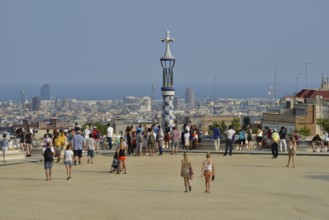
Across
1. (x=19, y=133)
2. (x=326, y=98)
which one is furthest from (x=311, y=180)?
(x=326, y=98)

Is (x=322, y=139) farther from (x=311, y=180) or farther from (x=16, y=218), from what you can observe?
(x=16, y=218)

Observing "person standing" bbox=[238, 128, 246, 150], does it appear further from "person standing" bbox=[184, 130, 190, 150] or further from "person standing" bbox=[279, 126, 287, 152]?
"person standing" bbox=[184, 130, 190, 150]

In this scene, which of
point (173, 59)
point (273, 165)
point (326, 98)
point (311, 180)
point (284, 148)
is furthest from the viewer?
point (326, 98)

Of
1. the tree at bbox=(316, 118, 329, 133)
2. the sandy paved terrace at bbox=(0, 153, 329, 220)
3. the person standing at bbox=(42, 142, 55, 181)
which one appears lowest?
the sandy paved terrace at bbox=(0, 153, 329, 220)

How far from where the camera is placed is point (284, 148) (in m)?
34.9

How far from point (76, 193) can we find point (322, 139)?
1469cm

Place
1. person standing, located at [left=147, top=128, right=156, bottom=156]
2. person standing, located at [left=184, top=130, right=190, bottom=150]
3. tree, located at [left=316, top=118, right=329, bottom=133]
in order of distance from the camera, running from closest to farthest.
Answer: person standing, located at [left=147, top=128, right=156, bottom=156]
person standing, located at [left=184, top=130, right=190, bottom=150]
tree, located at [left=316, top=118, right=329, bottom=133]

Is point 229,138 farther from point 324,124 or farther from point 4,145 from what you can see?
point 324,124

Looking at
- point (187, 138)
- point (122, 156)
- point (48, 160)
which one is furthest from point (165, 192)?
point (187, 138)

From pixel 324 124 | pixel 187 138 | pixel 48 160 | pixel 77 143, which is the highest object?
pixel 324 124

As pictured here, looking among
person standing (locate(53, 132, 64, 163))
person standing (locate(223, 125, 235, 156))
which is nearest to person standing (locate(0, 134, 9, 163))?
person standing (locate(53, 132, 64, 163))

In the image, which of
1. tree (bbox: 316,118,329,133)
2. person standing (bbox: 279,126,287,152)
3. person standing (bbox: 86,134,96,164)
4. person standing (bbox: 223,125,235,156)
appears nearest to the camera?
person standing (bbox: 86,134,96,164)

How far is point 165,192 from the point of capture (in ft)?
80.8

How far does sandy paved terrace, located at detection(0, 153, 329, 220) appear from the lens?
2139 centimetres
